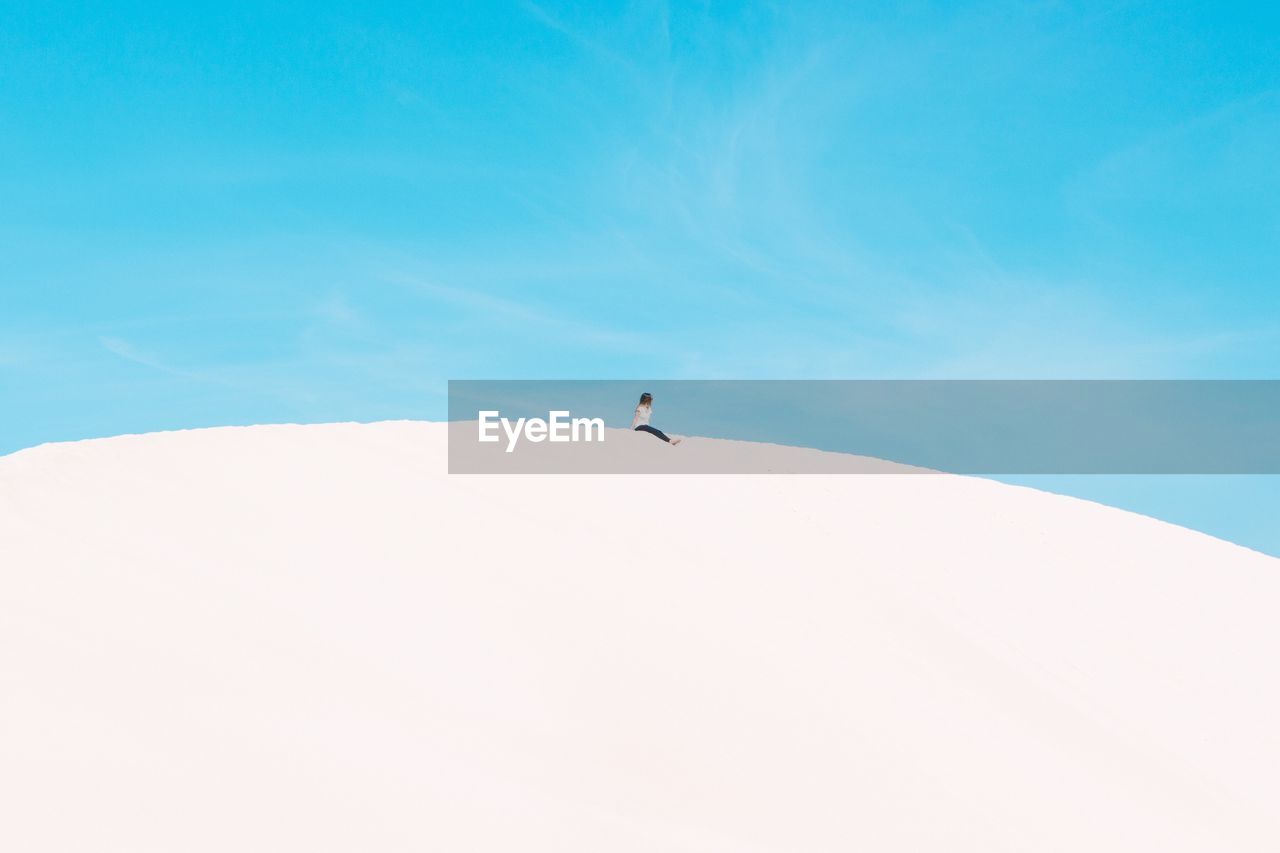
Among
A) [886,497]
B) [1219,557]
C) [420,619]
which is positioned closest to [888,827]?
[420,619]

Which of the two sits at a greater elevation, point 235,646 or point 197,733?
point 235,646

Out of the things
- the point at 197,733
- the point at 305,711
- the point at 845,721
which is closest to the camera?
the point at 197,733

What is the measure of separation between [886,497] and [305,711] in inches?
273

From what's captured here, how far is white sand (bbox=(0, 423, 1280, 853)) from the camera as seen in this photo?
14.5 ft

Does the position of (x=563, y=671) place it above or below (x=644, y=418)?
below

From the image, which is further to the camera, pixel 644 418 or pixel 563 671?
pixel 644 418

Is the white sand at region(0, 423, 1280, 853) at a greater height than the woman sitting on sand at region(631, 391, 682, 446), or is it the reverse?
the woman sitting on sand at region(631, 391, 682, 446)

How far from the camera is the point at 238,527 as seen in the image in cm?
691

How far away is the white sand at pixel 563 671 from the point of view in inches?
174

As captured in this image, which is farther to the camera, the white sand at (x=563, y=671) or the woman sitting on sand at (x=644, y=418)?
the woman sitting on sand at (x=644, y=418)

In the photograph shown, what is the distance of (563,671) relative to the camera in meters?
5.68

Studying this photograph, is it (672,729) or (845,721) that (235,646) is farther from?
(845,721)

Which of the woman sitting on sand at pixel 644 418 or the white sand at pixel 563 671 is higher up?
the woman sitting on sand at pixel 644 418

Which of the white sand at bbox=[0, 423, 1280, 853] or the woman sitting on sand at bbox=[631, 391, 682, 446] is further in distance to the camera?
the woman sitting on sand at bbox=[631, 391, 682, 446]
